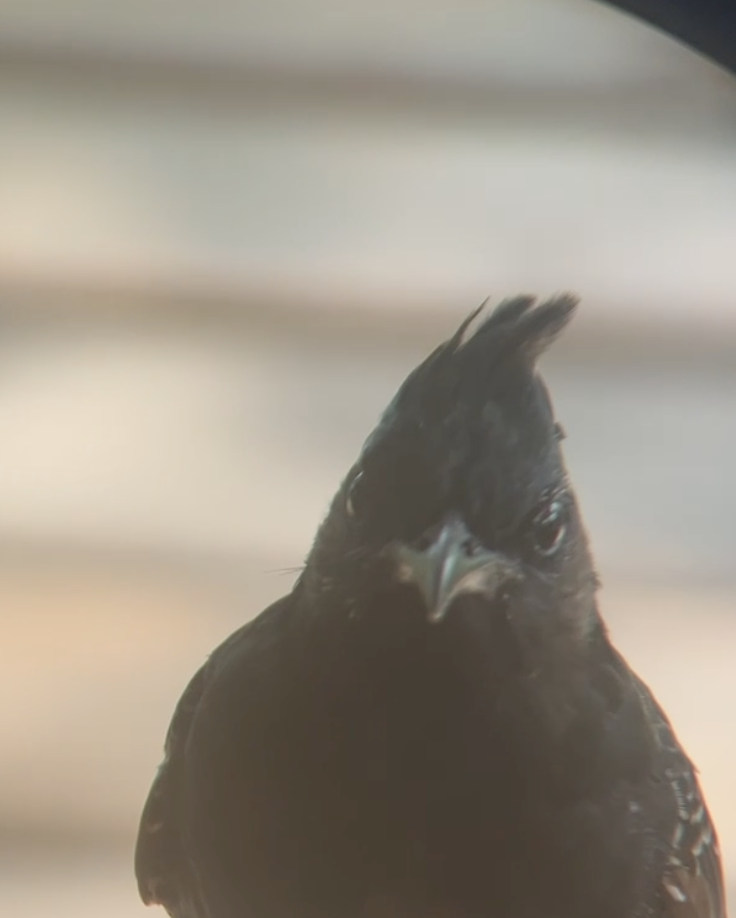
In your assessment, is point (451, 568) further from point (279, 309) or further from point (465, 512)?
point (279, 309)

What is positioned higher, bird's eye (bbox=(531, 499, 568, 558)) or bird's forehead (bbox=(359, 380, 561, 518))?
bird's forehead (bbox=(359, 380, 561, 518))

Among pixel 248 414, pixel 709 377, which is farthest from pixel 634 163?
pixel 248 414

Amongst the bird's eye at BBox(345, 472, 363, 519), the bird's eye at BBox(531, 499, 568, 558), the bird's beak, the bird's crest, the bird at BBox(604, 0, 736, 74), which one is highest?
the bird at BBox(604, 0, 736, 74)

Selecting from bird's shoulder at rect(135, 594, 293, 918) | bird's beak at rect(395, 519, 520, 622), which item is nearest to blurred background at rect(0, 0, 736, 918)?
bird's shoulder at rect(135, 594, 293, 918)

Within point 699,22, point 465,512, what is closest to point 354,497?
point 465,512

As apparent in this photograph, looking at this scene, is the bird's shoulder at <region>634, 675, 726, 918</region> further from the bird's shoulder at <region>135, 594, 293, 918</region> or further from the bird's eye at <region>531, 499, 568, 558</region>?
the bird's shoulder at <region>135, 594, 293, 918</region>
